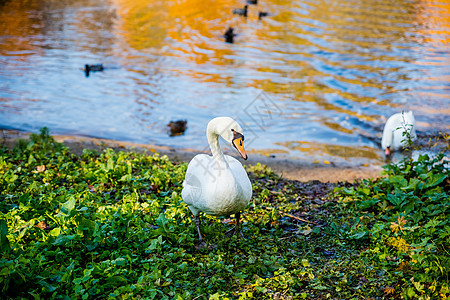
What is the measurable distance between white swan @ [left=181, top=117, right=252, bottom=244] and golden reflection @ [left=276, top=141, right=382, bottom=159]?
205 inches

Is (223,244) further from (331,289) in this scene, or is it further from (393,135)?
(393,135)

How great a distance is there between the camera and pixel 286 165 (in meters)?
8.23

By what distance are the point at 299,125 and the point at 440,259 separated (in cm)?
738

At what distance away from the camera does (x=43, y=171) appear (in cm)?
620

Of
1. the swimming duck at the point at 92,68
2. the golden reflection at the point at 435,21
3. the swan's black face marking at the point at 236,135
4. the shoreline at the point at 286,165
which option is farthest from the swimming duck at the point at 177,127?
the golden reflection at the point at 435,21

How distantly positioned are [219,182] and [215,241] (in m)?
0.70

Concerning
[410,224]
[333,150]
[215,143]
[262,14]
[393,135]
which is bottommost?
[333,150]

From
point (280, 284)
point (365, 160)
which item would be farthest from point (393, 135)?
point (280, 284)

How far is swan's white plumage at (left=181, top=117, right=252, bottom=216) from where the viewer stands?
4164mm

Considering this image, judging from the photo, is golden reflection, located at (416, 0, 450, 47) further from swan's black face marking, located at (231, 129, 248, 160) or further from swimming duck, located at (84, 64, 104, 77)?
swan's black face marking, located at (231, 129, 248, 160)

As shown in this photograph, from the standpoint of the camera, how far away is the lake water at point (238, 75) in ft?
34.9

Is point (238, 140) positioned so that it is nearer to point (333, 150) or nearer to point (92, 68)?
point (333, 150)

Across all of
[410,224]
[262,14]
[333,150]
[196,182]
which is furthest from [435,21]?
[196,182]

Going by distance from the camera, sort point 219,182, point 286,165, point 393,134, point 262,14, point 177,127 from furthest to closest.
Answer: point 262,14 → point 177,127 → point 393,134 → point 286,165 → point 219,182
